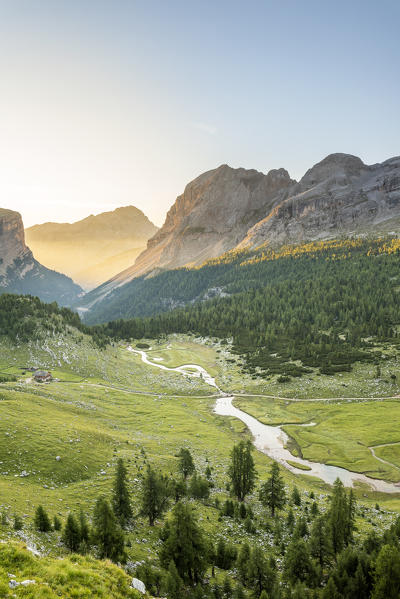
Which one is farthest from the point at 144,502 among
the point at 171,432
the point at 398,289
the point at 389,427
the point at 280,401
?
the point at 398,289

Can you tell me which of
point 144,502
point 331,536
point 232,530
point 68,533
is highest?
point 68,533

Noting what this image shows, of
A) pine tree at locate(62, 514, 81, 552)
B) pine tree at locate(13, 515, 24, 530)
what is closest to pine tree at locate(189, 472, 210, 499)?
pine tree at locate(62, 514, 81, 552)

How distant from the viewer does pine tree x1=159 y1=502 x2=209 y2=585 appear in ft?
98.0

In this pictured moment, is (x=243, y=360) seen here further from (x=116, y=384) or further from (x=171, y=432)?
(x=171, y=432)

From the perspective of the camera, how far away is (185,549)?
29.9 m

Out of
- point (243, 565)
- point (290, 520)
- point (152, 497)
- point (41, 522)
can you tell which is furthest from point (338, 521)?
point (41, 522)

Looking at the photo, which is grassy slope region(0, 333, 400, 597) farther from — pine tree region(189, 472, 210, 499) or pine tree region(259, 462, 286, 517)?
pine tree region(259, 462, 286, 517)

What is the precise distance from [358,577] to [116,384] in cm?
10364

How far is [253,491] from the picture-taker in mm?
53531

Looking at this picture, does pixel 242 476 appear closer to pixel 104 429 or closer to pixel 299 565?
pixel 299 565

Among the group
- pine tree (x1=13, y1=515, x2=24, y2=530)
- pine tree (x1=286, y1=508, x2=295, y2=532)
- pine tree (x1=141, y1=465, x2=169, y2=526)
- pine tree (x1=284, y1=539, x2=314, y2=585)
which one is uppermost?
pine tree (x1=13, y1=515, x2=24, y2=530)

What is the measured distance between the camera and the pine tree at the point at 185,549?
2986 centimetres

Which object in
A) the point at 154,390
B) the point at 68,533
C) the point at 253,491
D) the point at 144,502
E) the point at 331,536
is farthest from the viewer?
the point at 154,390

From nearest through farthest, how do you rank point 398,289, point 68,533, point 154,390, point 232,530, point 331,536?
point 68,533 < point 331,536 < point 232,530 < point 154,390 < point 398,289
